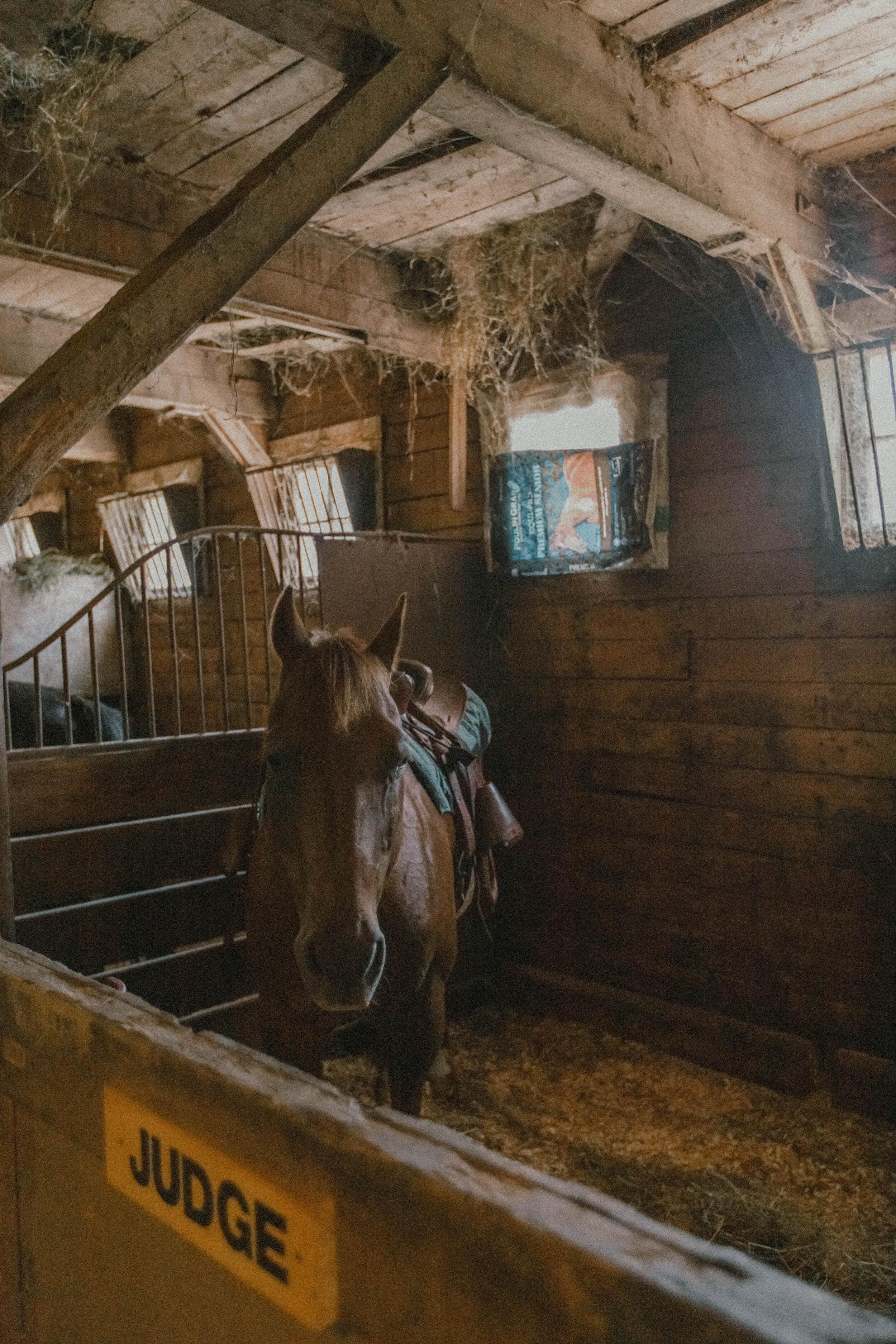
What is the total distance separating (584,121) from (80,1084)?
7.71 feet

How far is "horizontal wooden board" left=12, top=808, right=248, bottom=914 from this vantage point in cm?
315

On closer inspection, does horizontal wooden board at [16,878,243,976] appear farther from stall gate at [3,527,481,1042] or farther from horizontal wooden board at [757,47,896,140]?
horizontal wooden board at [757,47,896,140]

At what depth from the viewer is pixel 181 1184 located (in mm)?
1032

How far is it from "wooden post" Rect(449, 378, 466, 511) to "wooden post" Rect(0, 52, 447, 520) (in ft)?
7.76

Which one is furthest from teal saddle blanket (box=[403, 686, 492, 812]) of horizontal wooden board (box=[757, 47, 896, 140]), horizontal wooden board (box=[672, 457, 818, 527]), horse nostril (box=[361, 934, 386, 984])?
horizontal wooden board (box=[757, 47, 896, 140])

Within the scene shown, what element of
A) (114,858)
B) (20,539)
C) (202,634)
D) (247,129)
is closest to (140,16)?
(247,129)

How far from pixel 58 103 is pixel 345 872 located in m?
2.28

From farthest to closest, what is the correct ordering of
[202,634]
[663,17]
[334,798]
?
[202,634], [663,17], [334,798]

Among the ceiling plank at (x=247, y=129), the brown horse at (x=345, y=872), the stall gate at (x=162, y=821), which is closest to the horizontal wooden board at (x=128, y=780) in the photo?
the stall gate at (x=162, y=821)

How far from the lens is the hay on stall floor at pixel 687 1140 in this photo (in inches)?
108

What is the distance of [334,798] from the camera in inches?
82.4

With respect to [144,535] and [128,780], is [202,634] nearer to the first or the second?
[144,535]

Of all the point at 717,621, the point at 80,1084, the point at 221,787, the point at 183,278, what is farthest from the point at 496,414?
the point at 80,1084

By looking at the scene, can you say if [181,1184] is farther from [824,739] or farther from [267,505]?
[267,505]
